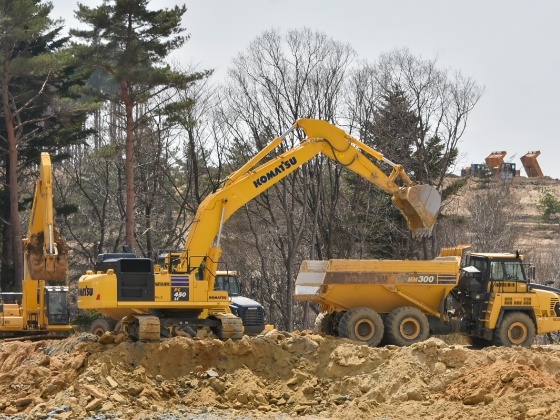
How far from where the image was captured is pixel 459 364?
19.6 meters

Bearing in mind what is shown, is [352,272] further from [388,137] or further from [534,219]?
[534,219]

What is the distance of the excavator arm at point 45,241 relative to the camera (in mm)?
24469

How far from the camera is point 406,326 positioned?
25.3 metres

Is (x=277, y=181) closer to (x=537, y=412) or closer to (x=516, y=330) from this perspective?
(x=516, y=330)

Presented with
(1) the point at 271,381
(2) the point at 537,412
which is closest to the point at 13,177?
(1) the point at 271,381

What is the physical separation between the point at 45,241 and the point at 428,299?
376 inches

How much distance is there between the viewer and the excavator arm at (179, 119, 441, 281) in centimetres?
2341

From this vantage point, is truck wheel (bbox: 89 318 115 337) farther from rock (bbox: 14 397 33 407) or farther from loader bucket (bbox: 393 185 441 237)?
loader bucket (bbox: 393 185 441 237)

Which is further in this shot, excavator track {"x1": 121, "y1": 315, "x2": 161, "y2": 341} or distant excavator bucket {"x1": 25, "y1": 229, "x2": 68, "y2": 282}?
distant excavator bucket {"x1": 25, "y1": 229, "x2": 68, "y2": 282}

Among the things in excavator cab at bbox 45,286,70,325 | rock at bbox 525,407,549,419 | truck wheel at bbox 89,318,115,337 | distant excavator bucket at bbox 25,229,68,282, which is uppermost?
distant excavator bucket at bbox 25,229,68,282

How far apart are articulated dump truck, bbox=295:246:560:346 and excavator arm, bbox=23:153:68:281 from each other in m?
5.92

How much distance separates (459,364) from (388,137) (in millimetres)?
27287

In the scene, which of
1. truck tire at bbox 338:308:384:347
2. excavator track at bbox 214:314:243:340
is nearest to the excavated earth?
excavator track at bbox 214:314:243:340

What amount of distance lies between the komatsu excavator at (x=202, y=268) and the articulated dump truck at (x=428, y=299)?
1558 millimetres
